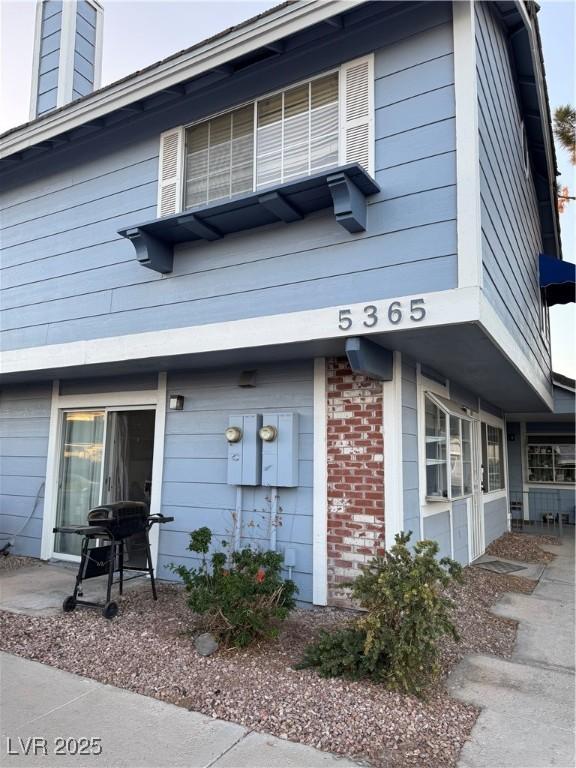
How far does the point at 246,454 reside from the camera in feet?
17.7

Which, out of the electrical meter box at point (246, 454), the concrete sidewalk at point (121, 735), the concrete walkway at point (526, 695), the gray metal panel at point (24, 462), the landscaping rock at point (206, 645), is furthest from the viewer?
the gray metal panel at point (24, 462)

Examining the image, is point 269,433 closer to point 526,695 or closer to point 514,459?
point 526,695

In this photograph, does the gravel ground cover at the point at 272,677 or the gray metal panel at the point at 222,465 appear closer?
the gravel ground cover at the point at 272,677

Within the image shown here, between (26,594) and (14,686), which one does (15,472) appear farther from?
(14,686)

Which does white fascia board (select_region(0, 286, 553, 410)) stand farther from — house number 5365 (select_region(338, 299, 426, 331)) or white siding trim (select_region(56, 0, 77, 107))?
white siding trim (select_region(56, 0, 77, 107))

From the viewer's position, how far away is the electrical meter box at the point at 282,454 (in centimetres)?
515

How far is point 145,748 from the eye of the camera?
8.95ft

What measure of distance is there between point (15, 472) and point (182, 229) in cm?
468

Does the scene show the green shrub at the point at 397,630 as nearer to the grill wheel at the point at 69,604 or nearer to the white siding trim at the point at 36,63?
the grill wheel at the point at 69,604

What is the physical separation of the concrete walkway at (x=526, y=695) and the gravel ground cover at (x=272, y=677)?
11 centimetres

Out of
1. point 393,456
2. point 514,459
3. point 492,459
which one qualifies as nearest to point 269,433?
point 393,456

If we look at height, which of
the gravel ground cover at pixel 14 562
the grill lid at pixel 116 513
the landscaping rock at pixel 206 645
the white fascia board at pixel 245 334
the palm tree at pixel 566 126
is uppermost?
the palm tree at pixel 566 126

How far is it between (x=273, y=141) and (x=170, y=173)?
1.23 m

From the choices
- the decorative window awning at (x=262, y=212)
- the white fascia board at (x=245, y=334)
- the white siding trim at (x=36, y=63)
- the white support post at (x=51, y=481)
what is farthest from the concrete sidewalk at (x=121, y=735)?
the white siding trim at (x=36, y=63)
